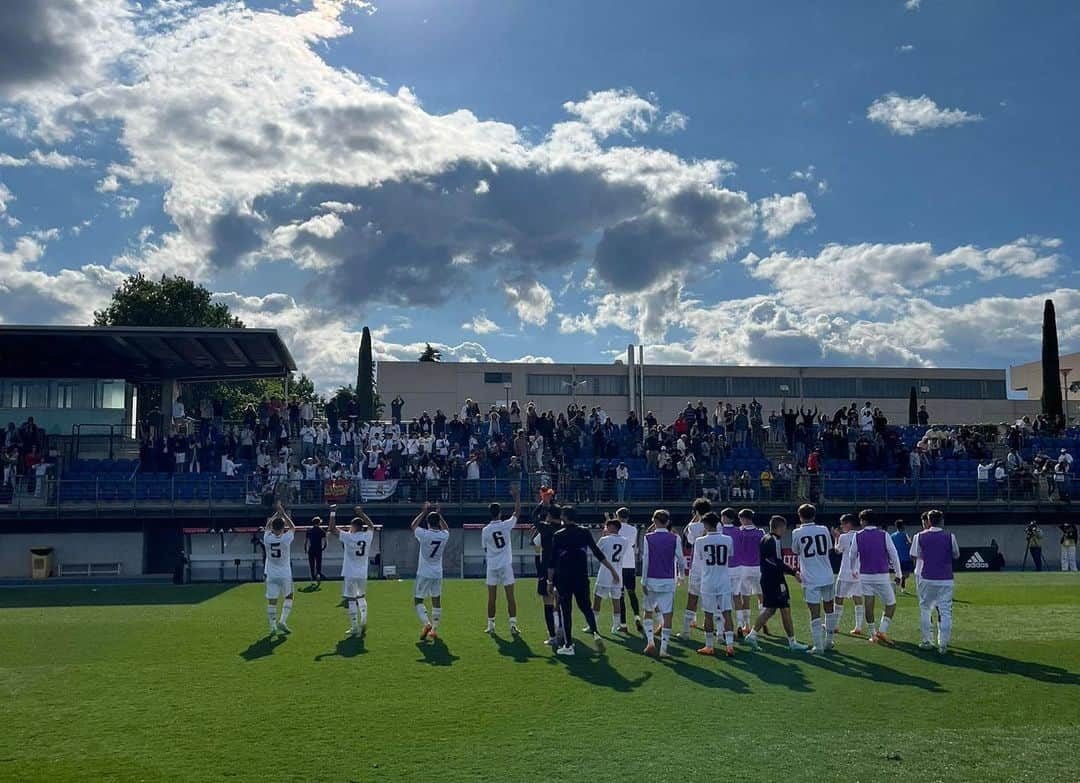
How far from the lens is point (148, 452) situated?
114 ft

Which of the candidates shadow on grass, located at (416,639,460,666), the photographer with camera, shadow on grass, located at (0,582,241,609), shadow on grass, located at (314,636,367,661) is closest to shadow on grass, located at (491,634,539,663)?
shadow on grass, located at (416,639,460,666)

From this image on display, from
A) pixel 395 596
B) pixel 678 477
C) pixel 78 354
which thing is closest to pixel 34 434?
pixel 78 354

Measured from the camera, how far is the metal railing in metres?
32.6

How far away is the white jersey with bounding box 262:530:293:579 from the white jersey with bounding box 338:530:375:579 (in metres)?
0.93

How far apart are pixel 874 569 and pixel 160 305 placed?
62.4m

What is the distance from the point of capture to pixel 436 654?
1377 cm

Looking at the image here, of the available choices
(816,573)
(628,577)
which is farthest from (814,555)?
(628,577)

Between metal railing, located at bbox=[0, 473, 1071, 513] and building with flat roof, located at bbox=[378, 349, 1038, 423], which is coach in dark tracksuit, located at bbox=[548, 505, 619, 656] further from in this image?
building with flat roof, located at bbox=[378, 349, 1038, 423]

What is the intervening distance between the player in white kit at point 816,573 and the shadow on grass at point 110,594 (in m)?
13.8

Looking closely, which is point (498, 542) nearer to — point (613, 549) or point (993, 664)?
point (613, 549)

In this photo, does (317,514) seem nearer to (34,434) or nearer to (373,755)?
(34,434)

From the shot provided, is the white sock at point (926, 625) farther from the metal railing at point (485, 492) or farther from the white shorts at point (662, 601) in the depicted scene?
the metal railing at point (485, 492)

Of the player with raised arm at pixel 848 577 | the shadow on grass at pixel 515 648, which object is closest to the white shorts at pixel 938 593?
the player with raised arm at pixel 848 577

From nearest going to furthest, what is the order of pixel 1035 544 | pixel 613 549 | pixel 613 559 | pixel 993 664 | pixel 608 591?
pixel 993 664, pixel 613 559, pixel 613 549, pixel 608 591, pixel 1035 544
